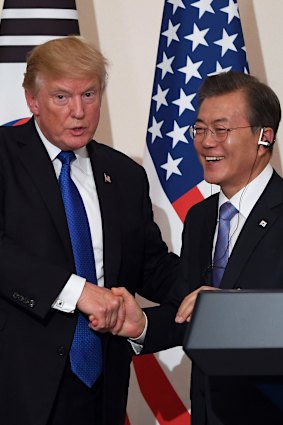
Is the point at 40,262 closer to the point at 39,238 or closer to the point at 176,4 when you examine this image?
the point at 39,238

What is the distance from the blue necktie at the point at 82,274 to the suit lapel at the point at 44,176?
0.02 meters

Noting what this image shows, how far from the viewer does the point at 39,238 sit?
2174mm

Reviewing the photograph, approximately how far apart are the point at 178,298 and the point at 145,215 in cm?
29

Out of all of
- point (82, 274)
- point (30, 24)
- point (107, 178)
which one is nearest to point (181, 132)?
point (30, 24)

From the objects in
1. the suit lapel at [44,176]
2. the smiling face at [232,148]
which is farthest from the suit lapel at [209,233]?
the suit lapel at [44,176]

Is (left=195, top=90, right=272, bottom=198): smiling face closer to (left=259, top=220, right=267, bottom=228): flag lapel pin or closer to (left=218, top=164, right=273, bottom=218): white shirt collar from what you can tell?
(left=218, top=164, right=273, bottom=218): white shirt collar

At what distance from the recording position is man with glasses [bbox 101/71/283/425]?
195 centimetres

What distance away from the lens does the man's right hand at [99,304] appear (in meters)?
2.07

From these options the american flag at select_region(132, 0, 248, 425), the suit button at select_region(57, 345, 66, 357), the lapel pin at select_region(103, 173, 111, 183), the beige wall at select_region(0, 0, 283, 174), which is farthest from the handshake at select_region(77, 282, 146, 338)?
the beige wall at select_region(0, 0, 283, 174)

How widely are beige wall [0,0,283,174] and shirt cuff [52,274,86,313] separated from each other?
1.62 metres

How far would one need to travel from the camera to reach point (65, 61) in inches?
85.7

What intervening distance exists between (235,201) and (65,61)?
56 cm

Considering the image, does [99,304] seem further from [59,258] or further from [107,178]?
[107,178]

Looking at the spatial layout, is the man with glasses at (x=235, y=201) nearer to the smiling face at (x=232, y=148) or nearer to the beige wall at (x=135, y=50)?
the smiling face at (x=232, y=148)
